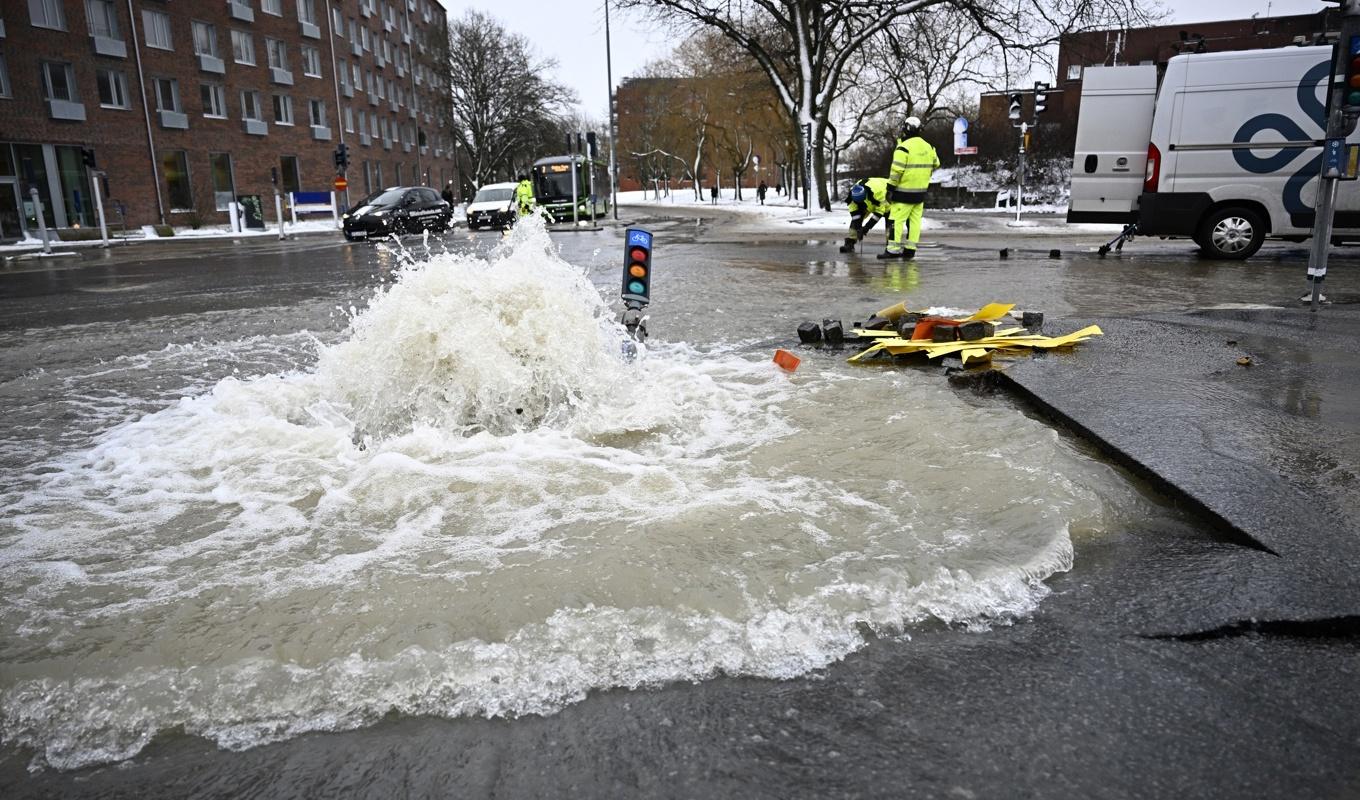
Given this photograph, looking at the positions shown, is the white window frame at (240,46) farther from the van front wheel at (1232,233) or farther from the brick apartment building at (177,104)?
the van front wheel at (1232,233)

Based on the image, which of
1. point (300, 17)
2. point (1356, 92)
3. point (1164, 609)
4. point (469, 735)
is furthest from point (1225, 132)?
point (300, 17)

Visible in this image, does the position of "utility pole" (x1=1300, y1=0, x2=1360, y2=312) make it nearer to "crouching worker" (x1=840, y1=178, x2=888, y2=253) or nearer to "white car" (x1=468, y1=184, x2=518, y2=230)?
"crouching worker" (x1=840, y1=178, x2=888, y2=253)

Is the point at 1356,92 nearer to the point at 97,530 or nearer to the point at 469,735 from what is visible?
the point at 469,735

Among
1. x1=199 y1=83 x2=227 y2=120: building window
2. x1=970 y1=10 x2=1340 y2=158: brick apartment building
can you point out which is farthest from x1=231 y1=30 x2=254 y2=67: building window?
x1=970 y1=10 x2=1340 y2=158: brick apartment building

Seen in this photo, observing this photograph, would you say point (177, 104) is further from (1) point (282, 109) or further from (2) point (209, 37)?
(1) point (282, 109)

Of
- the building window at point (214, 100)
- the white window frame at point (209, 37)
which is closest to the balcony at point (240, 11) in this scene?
the white window frame at point (209, 37)

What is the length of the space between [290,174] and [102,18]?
1158cm

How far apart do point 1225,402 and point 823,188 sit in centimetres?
2911

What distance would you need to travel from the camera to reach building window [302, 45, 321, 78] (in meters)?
46.0

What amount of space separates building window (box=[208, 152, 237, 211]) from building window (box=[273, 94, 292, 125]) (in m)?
4.69

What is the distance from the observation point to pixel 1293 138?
1172 cm

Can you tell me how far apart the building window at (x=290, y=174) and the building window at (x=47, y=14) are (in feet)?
40.2

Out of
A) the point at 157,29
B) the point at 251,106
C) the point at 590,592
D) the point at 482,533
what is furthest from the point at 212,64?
the point at 590,592

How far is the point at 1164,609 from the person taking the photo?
2.53m
